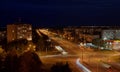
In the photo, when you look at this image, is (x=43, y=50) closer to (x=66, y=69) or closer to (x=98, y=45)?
(x=98, y=45)

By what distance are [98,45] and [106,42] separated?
4.39 m

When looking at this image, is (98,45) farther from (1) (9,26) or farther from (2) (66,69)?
(2) (66,69)

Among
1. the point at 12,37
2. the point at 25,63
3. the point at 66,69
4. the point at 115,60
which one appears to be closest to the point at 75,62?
the point at 115,60

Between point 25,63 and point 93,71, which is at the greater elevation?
point 25,63

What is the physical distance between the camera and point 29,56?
125 feet

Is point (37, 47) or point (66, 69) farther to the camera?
point (37, 47)

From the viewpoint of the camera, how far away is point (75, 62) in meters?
73.2

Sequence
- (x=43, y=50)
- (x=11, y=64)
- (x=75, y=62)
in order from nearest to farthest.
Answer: (x=11, y=64)
(x=75, y=62)
(x=43, y=50)

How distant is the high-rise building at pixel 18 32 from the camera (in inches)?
5349

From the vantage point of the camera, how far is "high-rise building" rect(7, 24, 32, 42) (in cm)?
13588

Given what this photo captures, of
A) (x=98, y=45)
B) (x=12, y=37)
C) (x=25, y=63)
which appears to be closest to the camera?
(x=25, y=63)

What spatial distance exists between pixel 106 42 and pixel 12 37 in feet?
110

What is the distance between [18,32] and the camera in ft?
482

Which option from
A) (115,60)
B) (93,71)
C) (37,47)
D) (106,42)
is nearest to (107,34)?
(106,42)
